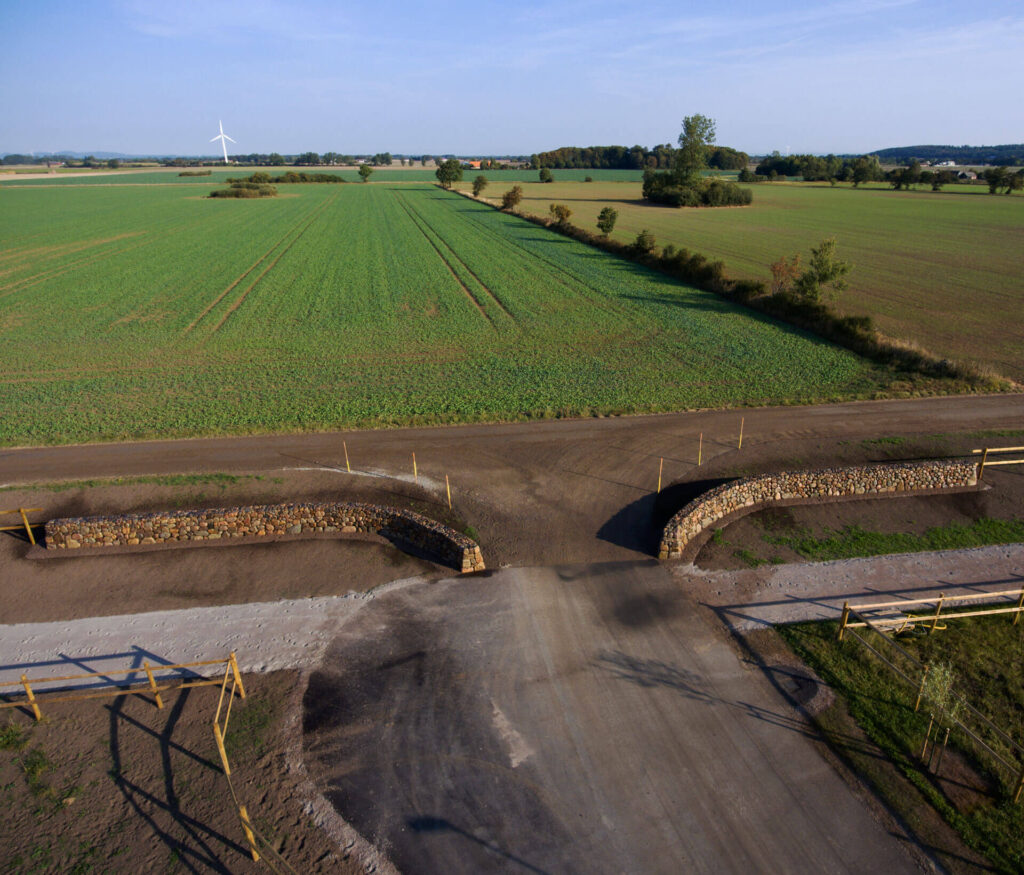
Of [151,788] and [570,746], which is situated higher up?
[570,746]

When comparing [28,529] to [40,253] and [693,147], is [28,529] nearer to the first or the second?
[40,253]

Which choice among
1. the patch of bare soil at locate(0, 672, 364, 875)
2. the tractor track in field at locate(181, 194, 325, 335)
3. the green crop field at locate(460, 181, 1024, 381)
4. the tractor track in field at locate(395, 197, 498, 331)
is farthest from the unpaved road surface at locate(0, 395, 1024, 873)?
the green crop field at locate(460, 181, 1024, 381)

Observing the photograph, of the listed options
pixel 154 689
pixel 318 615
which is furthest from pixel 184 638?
pixel 318 615

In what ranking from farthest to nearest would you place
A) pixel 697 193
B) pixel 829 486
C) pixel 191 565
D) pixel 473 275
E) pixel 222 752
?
pixel 697 193 < pixel 473 275 < pixel 829 486 < pixel 191 565 < pixel 222 752

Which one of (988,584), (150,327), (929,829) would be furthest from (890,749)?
(150,327)

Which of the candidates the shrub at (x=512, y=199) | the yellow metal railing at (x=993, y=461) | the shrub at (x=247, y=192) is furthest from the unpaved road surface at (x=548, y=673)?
the shrub at (x=247, y=192)

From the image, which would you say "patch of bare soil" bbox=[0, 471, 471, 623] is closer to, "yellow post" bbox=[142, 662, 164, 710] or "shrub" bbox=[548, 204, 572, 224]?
"yellow post" bbox=[142, 662, 164, 710]
